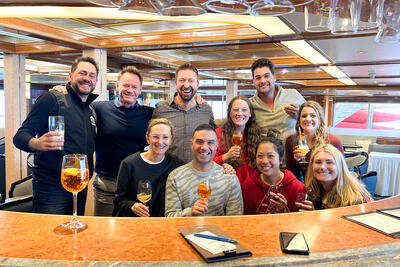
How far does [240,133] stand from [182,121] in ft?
1.98

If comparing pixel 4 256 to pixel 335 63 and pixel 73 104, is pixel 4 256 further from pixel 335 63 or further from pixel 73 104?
pixel 335 63

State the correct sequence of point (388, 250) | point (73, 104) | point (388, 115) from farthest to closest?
point (388, 115) → point (73, 104) → point (388, 250)

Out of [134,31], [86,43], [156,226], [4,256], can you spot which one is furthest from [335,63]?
[4,256]

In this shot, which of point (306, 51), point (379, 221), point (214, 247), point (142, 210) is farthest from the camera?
point (306, 51)

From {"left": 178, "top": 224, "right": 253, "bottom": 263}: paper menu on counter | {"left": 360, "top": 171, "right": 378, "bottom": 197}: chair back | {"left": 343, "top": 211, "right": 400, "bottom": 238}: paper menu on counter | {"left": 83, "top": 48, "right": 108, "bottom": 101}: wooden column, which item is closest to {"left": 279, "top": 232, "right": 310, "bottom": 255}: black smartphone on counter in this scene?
→ {"left": 178, "top": 224, "right": 253, "bottom": 263}: paper menu on counter

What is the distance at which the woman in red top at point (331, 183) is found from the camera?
2.36 metres

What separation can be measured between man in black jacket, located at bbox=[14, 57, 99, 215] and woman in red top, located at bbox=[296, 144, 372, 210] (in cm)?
184

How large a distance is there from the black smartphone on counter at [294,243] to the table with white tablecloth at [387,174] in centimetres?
702

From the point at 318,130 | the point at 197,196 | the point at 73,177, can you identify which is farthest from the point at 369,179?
the point at 73,177

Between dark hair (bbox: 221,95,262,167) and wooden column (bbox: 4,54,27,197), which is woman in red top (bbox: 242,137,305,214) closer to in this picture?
dark hair (bbox: 221,95,262,167)

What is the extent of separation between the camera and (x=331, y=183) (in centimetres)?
248

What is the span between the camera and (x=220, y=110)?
29.2 feet

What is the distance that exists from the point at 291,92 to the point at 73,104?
211 cm

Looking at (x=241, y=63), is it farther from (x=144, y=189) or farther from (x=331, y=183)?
(x=144, y=189)
